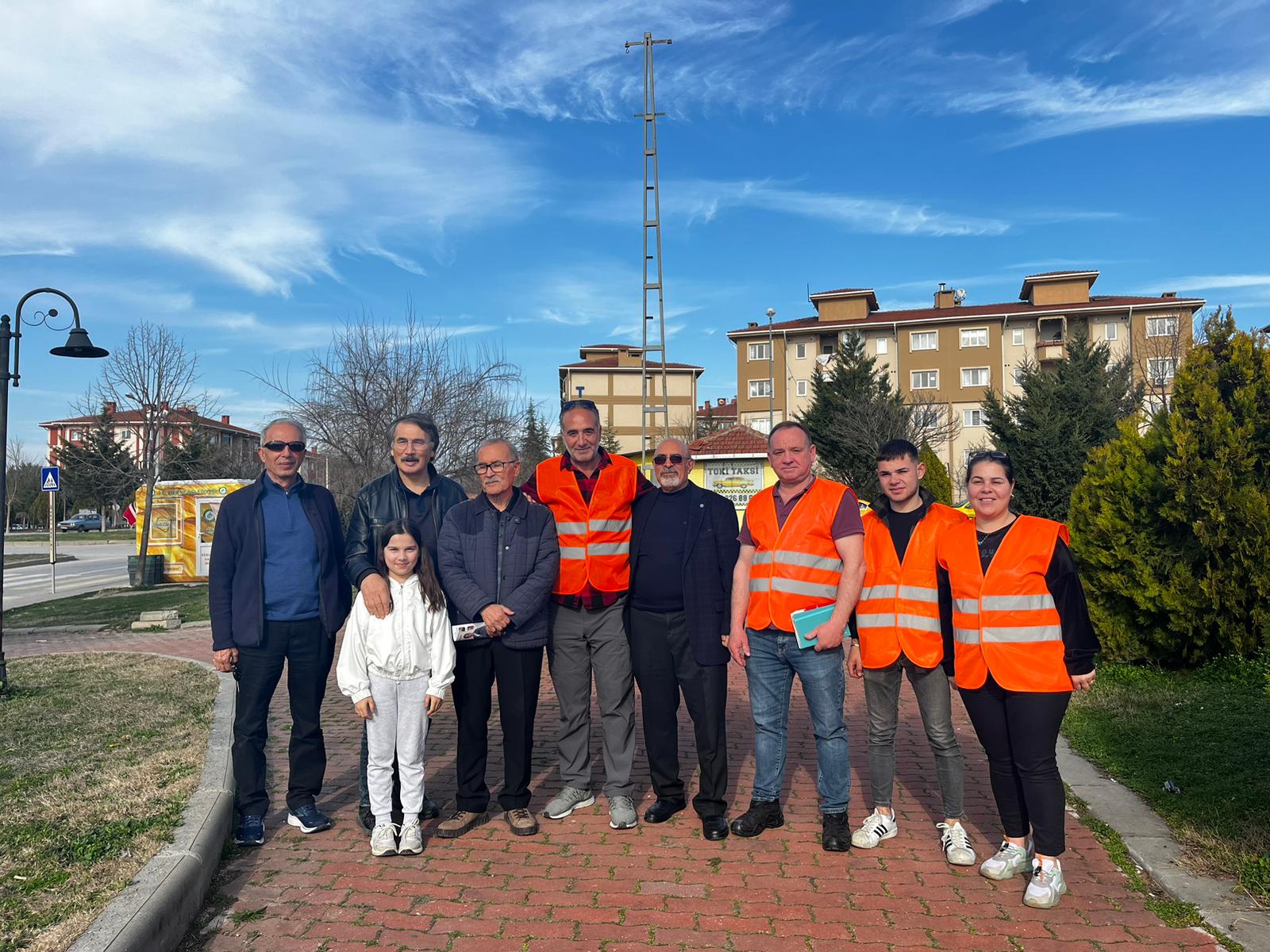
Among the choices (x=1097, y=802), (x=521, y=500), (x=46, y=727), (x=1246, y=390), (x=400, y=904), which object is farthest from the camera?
(x=1246, y=390)

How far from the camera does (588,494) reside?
4852mm

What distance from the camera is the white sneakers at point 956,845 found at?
13.9 feet

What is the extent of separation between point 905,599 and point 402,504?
2595mm

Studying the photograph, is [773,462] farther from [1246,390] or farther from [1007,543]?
[1246,390]

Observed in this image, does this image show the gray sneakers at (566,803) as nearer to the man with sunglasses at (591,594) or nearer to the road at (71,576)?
the man with sunglasses at (591,594)

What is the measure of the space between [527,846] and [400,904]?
83cm

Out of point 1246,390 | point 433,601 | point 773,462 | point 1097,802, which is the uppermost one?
point 1246,390

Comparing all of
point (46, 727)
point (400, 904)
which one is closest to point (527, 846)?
point (400, 904)

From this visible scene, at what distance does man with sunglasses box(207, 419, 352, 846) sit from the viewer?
467 cm

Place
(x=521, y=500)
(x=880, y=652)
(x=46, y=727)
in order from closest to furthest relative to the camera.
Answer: (x=880, y=652) → (x=521, y=500) → (x=46, y=727)

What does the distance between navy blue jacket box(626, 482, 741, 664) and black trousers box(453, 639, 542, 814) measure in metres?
0.75

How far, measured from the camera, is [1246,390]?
25.0 ft

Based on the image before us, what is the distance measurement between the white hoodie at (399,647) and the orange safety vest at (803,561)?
162cm

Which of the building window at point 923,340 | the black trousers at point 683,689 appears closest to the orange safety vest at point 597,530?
A: the black trousers at point 683,689
